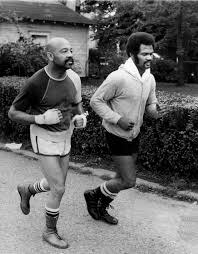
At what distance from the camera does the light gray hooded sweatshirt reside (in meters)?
4.30

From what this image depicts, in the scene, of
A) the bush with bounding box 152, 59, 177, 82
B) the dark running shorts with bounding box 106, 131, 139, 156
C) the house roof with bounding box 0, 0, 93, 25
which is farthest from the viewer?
the bush with bounding box 152, 59, 177, 82

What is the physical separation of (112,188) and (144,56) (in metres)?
1.31

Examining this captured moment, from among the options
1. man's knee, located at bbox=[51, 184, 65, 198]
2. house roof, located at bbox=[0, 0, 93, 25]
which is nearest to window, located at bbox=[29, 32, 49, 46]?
house roof, located at bbox=[0, 0, 93, 25]

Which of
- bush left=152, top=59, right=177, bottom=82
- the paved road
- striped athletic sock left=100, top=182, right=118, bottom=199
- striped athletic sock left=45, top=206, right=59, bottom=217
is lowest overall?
bush left=152, top=59, right=177, bottom=82

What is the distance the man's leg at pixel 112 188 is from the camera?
442cm

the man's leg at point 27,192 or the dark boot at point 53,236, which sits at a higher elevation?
the man's leg at point 27,192

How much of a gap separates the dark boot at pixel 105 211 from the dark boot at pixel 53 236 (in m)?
0.69

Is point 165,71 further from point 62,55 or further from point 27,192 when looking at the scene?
point 62,55

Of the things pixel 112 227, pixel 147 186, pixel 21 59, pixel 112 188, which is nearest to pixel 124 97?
pixel 112 188

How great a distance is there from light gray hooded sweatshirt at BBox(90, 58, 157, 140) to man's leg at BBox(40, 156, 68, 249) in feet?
2.01

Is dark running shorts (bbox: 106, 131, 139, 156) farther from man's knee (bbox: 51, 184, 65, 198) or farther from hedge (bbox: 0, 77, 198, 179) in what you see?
hedge (bbox: 0, 77, 198, 179)

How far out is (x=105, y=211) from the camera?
15.9 feet

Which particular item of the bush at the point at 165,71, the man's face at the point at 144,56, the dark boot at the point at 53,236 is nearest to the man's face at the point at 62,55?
the man's face at the point at 144,56

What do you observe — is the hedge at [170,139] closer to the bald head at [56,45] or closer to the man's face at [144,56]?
the man's face at [144,56]
